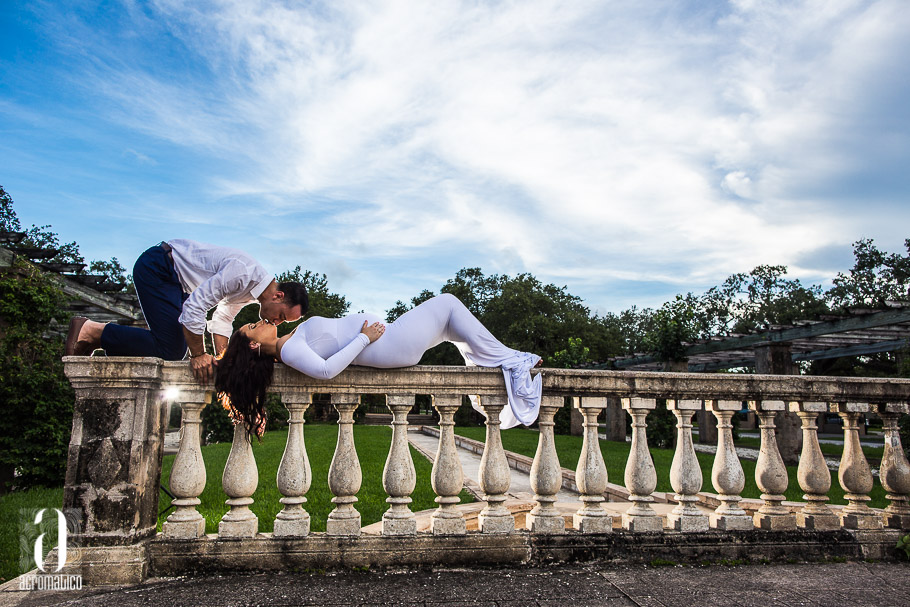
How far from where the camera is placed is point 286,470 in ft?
10.9

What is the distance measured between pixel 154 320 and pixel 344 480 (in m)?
1.59

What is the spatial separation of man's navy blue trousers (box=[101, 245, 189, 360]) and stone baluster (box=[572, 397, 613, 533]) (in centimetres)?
267

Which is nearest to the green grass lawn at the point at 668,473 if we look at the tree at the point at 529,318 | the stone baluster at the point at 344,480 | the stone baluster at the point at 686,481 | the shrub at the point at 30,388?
the stone baluster at the point at 686,481

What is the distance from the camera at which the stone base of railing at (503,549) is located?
3180 mm

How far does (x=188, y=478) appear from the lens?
3.29 m

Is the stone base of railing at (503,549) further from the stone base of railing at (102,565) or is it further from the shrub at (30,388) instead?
the shrub at (30,388)

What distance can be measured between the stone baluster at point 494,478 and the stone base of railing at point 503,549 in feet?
0.23

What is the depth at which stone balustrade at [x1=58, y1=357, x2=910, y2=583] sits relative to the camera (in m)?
3.15

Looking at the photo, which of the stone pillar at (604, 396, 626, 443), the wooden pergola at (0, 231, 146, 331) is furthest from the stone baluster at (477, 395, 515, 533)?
the stone pillar at (604, 396, 626, 443)

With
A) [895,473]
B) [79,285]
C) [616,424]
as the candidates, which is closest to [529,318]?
[616,424]

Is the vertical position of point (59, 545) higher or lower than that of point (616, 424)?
higher

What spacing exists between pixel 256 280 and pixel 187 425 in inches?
37.0

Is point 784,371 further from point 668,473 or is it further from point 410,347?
point 410,347

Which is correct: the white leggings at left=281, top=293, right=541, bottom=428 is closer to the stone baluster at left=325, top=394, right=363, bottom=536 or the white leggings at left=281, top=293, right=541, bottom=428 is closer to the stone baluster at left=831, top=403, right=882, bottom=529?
the stone baluster at left=325, top=394, right=363, bottom=536
